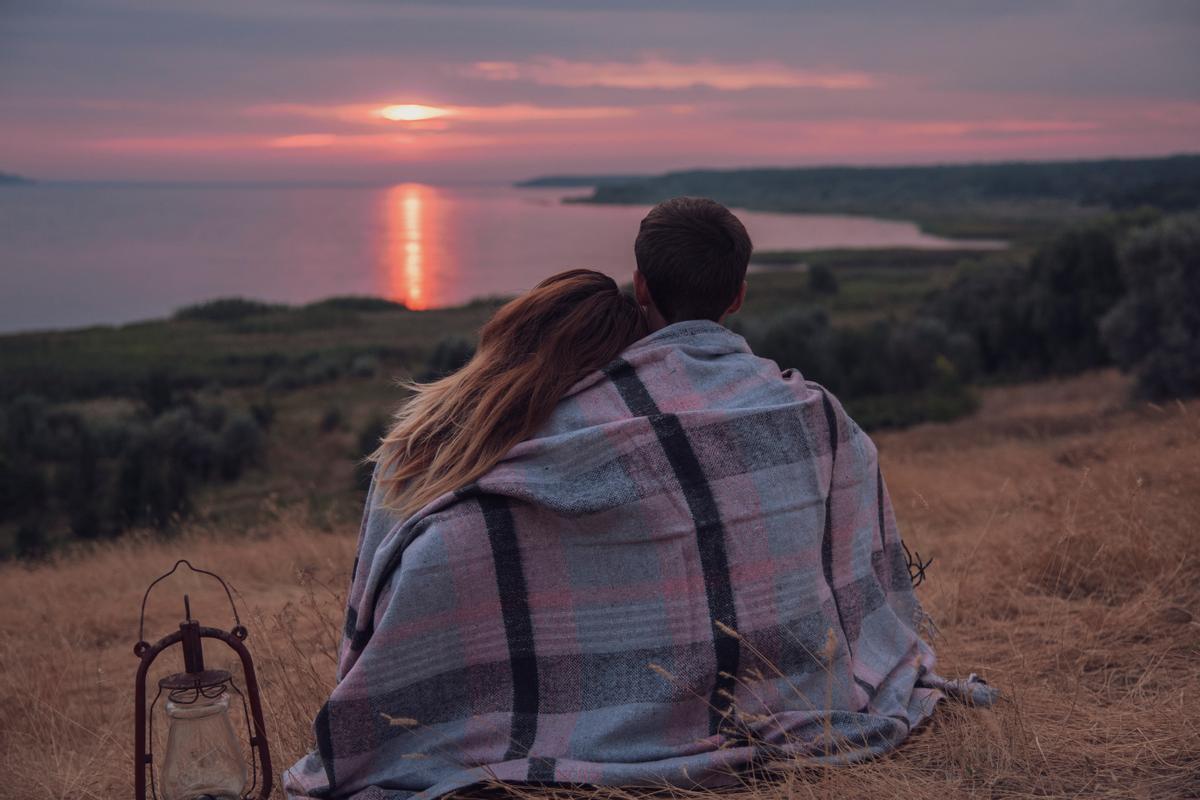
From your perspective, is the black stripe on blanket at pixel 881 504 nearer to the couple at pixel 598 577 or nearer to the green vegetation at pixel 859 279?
the couple at pixel 598 577

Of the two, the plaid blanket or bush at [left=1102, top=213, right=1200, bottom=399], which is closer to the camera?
the plaid blanket

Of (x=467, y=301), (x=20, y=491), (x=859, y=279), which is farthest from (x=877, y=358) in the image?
(x=859, y=279)

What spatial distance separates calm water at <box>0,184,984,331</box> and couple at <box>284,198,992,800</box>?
60.5 ft

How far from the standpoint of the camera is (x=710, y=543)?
241 centimetres

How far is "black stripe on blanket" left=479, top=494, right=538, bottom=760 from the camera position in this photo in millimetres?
2350

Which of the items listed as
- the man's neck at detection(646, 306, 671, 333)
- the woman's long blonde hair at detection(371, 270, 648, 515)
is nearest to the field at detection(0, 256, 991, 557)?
the woman's long blonde hair at detection(371, 270, 648, 515)

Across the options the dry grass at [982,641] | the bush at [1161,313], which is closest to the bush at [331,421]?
the bush at [1161,313]

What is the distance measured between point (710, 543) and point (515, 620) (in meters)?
0.48

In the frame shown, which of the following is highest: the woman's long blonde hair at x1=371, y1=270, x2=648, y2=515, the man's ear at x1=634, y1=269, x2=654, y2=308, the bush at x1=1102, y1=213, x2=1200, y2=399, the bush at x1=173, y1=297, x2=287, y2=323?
the man's ear at x1=634, y1=269, x2=654, y2=308

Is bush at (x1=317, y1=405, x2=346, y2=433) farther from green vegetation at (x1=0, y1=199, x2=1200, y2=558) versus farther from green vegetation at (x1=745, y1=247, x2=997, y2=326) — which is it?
green vegetation at (x1=745, y1=247, x2=997, y2=326)

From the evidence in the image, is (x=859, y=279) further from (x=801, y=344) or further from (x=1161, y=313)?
(x=1161, y=313)

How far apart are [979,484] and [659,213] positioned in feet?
21.8

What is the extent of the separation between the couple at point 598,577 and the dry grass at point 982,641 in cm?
16

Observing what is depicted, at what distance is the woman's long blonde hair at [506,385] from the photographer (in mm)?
2451
